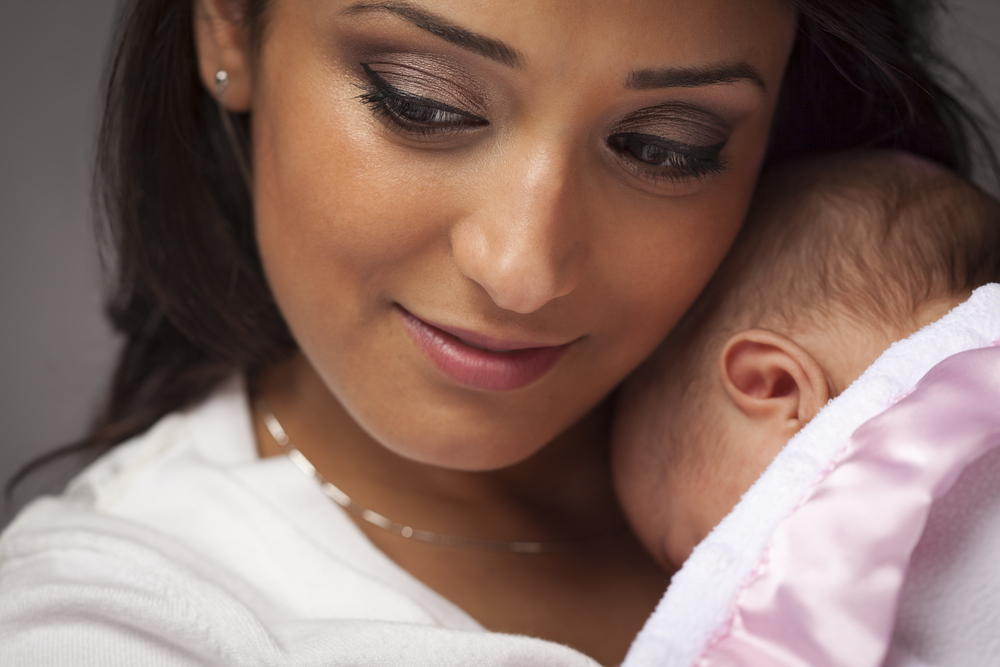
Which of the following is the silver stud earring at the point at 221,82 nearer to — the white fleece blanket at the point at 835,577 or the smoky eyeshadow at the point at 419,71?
the smoky eyeshadow at the point at 419,71

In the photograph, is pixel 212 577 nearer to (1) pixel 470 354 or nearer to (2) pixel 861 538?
(1) pixel 470 354

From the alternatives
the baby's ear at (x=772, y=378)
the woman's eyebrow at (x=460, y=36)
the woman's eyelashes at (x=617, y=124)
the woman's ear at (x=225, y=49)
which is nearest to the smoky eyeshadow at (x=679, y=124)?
the woman's eyelashes at (x=617, y=124)

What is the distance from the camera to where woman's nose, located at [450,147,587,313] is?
3.02 feet

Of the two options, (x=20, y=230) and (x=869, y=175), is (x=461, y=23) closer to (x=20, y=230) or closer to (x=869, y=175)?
(x=869, y=175)

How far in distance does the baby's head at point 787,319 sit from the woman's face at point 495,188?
88mm

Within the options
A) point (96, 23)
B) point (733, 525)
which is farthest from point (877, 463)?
point (96, 23)

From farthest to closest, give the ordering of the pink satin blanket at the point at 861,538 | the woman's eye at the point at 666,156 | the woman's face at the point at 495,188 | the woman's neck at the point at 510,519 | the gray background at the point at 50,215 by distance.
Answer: the gray background at the point at 50,215 < the woman's neck at the point at 510,519 < the woman's eye at the point at 666,156 < the woman's face at the point at 495,188 < the pink satin blanket at the point at 861,538

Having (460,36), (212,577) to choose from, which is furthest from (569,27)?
(212,577)

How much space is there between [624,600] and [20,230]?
68.4 inches

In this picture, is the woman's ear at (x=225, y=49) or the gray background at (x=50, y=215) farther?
the gray background at (x=50, y=215)

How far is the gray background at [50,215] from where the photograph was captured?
82.9 inches

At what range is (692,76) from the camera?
951mm

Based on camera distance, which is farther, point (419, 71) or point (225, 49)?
point (225, 49)

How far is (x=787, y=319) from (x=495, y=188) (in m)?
0.44
